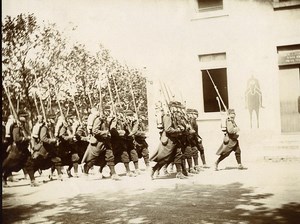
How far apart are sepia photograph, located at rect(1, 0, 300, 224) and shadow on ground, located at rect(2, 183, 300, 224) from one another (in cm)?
1

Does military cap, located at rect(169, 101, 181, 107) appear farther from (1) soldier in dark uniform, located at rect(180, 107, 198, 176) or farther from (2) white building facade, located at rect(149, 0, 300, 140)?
(1) soldier in dark uniform, located at rect(180, 107, 198, 176)

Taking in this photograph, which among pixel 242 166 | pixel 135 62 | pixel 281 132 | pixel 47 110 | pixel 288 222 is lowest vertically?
pixel 288 222

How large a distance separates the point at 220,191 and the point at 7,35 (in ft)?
8.51

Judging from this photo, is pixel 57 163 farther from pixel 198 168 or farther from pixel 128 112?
pixel 198 168

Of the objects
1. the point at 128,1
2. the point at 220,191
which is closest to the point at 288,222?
the point at 220,191

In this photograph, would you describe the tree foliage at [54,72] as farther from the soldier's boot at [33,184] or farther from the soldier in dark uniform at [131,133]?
the soldier's boot at [33,184]

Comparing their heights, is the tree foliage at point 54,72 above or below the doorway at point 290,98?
above

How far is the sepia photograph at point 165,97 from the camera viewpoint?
374 cm

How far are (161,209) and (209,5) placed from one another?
7.31ft

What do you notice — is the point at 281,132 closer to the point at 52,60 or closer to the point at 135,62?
the point at 135,62

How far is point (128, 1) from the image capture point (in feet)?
Result: 13.1

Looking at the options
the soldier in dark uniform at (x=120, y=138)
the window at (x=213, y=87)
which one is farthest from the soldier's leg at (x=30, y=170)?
the window at (x=213, y=87)

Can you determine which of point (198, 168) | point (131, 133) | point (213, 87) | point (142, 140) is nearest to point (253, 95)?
point (213, 87)

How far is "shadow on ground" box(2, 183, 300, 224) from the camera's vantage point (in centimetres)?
346
